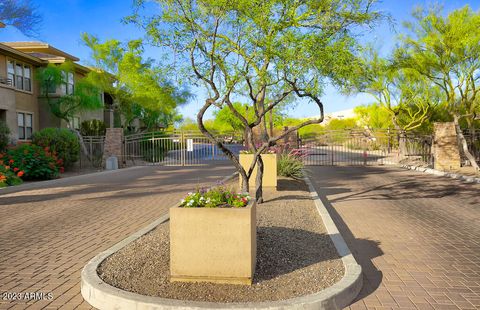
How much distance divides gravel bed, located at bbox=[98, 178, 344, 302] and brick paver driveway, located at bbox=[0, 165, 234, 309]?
0.61 metres

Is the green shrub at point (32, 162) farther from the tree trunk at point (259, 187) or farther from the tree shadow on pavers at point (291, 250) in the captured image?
the tree shadow on pavers at point (291, 250)

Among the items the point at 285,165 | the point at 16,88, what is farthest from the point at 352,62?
the point at 16,88

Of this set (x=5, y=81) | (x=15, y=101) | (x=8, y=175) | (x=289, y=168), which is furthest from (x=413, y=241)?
(x=15, y=101)

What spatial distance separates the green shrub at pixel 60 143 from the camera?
777 inches

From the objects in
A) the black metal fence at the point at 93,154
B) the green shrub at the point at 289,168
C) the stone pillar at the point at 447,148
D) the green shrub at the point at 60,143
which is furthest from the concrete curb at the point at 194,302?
the black metal fence at the point at 93,154

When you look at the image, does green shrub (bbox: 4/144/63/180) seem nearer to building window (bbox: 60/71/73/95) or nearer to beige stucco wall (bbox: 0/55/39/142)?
beige stucco wall (bbox: 0/55/39/142)

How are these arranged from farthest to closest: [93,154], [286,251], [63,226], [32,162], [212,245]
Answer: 1. [93,154]
2. [32,162]
3. [63,226]
4. [286,251]
5. [212,245]

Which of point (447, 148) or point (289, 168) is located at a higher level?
point (447, 148)

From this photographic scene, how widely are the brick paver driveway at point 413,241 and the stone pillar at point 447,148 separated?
6.77 meters

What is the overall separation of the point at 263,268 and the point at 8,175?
43.7 ft

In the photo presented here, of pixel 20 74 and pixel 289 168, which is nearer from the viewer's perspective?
pixel 289 168

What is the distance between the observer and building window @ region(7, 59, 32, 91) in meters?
25.0

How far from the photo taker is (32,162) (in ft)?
56.5

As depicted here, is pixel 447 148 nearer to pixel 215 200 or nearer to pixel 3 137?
pixel 215 200
